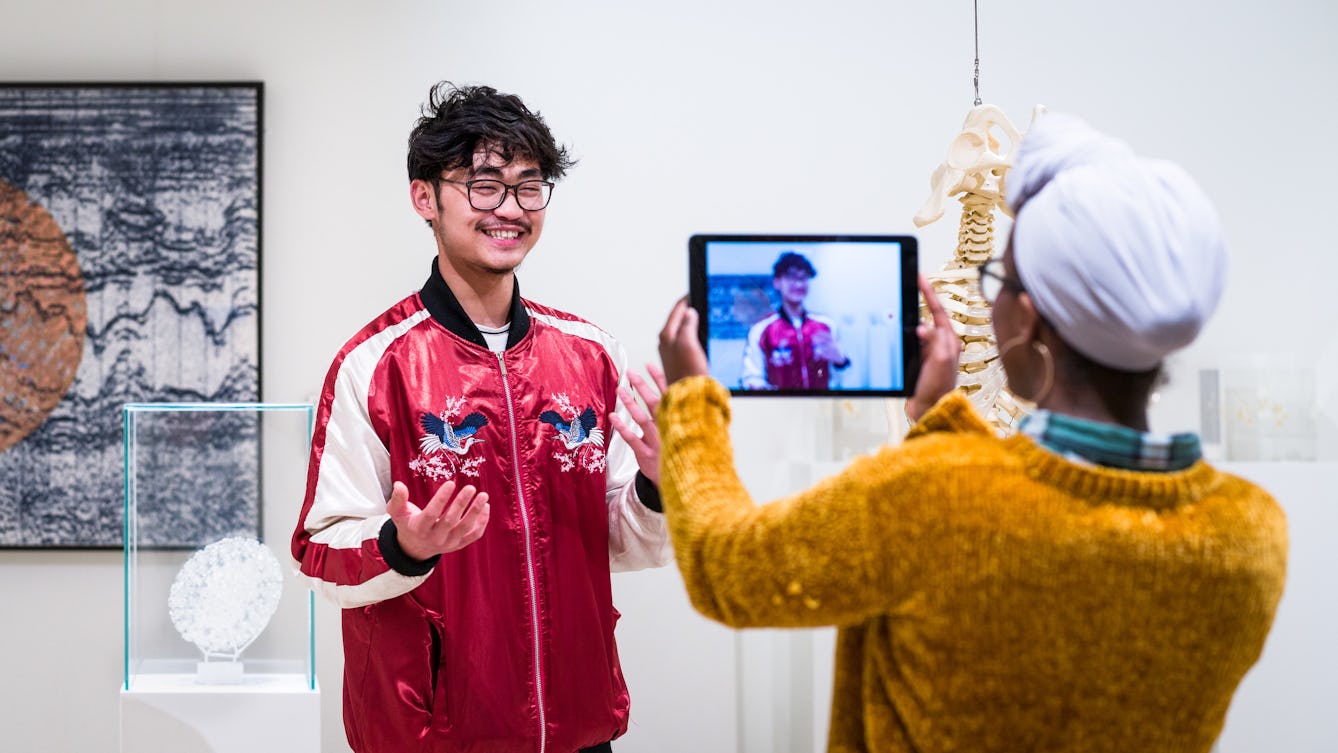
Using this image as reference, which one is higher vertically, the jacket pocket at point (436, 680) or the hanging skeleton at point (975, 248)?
the hanging skeleton at point (975, 248)

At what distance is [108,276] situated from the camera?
288 cm

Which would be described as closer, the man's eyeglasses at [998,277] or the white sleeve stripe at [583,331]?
the man's eyeglasses at [998,277]

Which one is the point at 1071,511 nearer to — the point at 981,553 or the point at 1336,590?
the point at 981,553

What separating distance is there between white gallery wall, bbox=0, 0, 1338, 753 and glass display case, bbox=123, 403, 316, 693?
0.59m

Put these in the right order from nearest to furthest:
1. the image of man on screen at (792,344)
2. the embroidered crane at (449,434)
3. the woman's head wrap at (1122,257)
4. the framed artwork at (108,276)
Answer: the woman's head wrap at (1122,257) → the image of man on screen at (792,344) → the embroidered crane at (449,434) → the framed artwork at (108,276)

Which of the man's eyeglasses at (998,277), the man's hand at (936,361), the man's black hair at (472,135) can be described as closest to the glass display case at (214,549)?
the man's black hair at (472,135)

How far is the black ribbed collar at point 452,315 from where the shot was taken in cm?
177

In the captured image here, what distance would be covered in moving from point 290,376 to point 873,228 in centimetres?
162

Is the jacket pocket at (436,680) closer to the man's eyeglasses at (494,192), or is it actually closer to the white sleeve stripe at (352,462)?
the white sleeve stripe at (352,462)

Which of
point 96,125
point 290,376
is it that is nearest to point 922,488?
point 290,376

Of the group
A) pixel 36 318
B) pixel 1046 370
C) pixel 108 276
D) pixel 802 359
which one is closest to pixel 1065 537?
pixel 1046 370

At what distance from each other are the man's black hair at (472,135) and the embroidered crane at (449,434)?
424mm

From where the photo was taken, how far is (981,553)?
3.00 feet

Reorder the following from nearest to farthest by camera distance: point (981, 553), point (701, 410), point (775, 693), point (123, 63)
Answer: point (981, 553) → point (701, 410) → point (775, 693) → point (123, 63)
